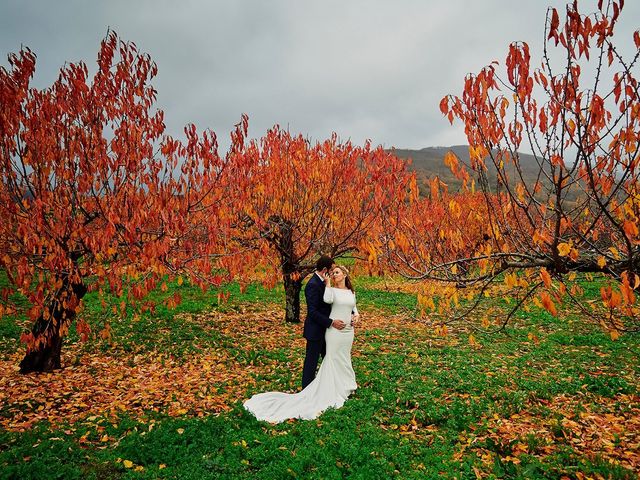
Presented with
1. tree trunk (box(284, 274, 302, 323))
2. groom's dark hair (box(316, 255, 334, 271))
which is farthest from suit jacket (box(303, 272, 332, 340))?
tree trunk (box(284, 274, 302, 323))

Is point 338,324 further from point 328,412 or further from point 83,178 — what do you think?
point 83,178

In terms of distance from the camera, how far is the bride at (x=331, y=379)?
714 cm

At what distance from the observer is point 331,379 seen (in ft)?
24.5

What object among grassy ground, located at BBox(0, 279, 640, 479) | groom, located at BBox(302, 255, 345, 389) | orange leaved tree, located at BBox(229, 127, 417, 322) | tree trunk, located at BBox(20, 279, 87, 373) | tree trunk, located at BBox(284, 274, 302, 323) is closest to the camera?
grassy ground, located at BBox(0, 279, 640, 479)

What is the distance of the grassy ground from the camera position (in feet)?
17.2

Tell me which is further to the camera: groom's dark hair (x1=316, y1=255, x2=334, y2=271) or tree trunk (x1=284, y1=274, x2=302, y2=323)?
tree trunk (x1=284, y1=274, x2=302, y2=323)

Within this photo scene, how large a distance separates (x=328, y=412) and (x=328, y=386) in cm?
59

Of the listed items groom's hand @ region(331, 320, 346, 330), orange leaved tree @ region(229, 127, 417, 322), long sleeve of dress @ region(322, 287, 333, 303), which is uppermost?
orange leaved tree @ region(229, 127, 417, 322)

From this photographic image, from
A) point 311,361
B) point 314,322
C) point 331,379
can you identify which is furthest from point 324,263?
point 331,379

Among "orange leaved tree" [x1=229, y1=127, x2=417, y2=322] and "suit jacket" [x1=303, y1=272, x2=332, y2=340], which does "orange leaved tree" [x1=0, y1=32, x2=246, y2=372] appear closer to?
"suit jacket" [x1=303, y1=272, x2=332, y2=340]

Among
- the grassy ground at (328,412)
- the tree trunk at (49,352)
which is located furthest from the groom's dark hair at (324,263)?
the tree trunk at (49,352)

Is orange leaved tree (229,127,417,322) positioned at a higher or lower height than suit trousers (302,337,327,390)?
higher

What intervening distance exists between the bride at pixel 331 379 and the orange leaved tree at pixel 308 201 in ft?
14.5

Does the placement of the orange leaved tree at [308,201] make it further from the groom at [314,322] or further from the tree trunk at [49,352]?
the tree trunk at [49,352]
